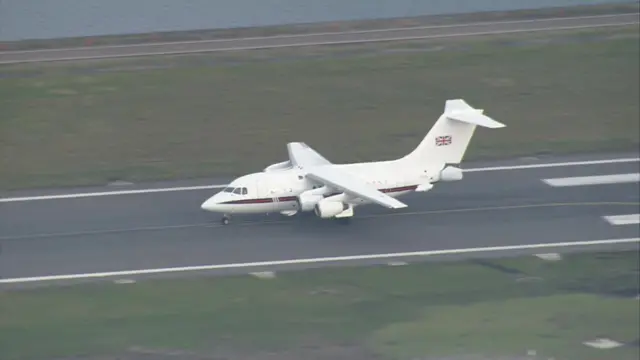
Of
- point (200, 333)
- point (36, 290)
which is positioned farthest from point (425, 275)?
point (36, 290)

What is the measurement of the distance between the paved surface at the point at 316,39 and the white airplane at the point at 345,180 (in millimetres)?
15674

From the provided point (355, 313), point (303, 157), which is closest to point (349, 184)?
point (303, 157)

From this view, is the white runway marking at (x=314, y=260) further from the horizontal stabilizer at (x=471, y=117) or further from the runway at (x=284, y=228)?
the horizontal stabilizer at (x=471, y=117)

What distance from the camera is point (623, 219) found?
38.4 meters

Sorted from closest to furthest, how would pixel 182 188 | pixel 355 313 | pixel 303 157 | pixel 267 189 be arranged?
1. pixel 355 313
2. pixel 267 189
3. pixel 303 157
4. pixel 182 188

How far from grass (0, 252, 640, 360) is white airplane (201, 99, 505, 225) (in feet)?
9.85

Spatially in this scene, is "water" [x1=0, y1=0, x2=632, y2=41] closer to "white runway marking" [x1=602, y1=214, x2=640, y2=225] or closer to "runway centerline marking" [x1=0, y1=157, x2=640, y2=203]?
"runway centerline marking" [x1=0, y1=157, x2=640, y2=203]

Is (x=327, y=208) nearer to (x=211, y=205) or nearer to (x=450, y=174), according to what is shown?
(x=211, y=205)

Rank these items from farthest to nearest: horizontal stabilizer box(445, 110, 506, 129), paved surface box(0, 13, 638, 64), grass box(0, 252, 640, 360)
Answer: paved surface box(0, 13, 638, 64), horizontal stabilizer box(445, 110, 506, 129), grass box(0, 252, 640, 360)

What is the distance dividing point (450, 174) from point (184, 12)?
20683 mm

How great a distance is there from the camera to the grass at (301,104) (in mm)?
43656

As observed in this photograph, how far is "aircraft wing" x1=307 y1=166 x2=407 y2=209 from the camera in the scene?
35.1 meters

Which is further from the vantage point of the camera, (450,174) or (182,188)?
(182,188)

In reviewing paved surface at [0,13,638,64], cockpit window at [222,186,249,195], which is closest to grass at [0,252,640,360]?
cockpit window at [222,186,249,195]
